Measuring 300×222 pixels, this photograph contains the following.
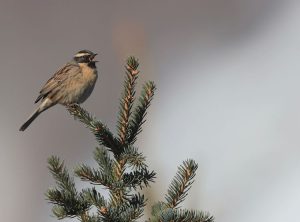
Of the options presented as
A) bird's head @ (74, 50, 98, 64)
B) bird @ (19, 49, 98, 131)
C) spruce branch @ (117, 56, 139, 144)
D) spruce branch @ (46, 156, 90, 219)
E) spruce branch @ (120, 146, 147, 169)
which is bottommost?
spruce branch @ (46, 156, 90, 219)

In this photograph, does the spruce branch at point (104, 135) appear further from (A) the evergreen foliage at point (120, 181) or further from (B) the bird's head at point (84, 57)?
(B) the bird's head at point (84, 57)

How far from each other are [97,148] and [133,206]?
0.54 metres

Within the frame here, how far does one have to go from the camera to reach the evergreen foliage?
3.67 meters

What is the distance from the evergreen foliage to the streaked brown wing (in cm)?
575

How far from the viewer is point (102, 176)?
3930 millimetres

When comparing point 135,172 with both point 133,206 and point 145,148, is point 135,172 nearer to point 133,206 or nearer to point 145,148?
point 133,206

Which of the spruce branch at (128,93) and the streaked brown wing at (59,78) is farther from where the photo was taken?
the streaked brown wing at (59,78)

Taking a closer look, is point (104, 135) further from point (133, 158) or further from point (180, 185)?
point (180, 185)

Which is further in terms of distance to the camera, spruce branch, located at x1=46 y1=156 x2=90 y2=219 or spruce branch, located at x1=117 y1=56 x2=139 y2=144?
spruce branch, located at x1=117 y1=56 x2=139 y2=144

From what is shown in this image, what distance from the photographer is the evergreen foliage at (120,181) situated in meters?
3.67

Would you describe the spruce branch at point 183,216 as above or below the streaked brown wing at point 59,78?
below

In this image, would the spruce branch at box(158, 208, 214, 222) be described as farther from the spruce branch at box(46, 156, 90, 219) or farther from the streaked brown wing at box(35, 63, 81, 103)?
the streaked brown wing at box(35, 63, 81, 103)

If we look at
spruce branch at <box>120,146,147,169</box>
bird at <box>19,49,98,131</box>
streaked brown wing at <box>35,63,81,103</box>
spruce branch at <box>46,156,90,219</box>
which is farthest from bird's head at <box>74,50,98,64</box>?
spruce branch at <box>46,156,90,219</box>

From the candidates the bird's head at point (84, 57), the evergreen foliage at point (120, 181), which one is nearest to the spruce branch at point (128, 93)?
the evergreen foliage at point (120, 181)
